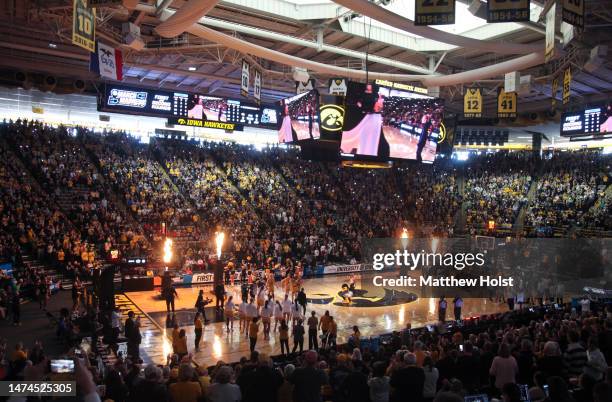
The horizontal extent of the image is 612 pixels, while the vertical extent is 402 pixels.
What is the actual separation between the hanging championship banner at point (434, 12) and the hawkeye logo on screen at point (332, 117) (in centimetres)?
631

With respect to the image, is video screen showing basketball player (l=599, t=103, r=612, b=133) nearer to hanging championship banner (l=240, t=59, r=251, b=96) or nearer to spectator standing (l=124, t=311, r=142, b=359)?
hanging championship banner (l=240, t=59, r=251, b=96)

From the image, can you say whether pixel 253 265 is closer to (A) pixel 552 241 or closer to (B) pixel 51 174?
(B) pixel 51 174

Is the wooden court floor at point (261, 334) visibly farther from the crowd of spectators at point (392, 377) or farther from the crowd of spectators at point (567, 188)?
the crowd of spectators at point (567, 188)

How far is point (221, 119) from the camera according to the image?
2417cm

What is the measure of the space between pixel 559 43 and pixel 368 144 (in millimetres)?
7631

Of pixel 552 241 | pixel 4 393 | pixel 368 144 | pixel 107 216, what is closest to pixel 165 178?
pixel 107 216

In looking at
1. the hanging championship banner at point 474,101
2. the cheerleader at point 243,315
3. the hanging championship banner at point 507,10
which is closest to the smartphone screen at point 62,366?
the cheerleader at point 243,315

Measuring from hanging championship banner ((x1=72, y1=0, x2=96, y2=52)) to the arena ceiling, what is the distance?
277 centimetres

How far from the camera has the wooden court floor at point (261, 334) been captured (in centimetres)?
1359

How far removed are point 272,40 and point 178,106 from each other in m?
5.51

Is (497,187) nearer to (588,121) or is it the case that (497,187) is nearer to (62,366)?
(588,121)

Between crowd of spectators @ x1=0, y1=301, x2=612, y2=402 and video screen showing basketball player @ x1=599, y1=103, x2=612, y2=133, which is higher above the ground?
video screen showing basketball player @ x1=599, y1=103, x2=612, y2=133

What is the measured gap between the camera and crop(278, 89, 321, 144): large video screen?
16.6 meters

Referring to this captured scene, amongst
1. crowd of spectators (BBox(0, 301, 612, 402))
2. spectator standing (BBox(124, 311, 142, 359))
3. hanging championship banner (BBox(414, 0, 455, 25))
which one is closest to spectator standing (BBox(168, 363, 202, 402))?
crowd of spectators (BBox(0, 301, 612, 402))
